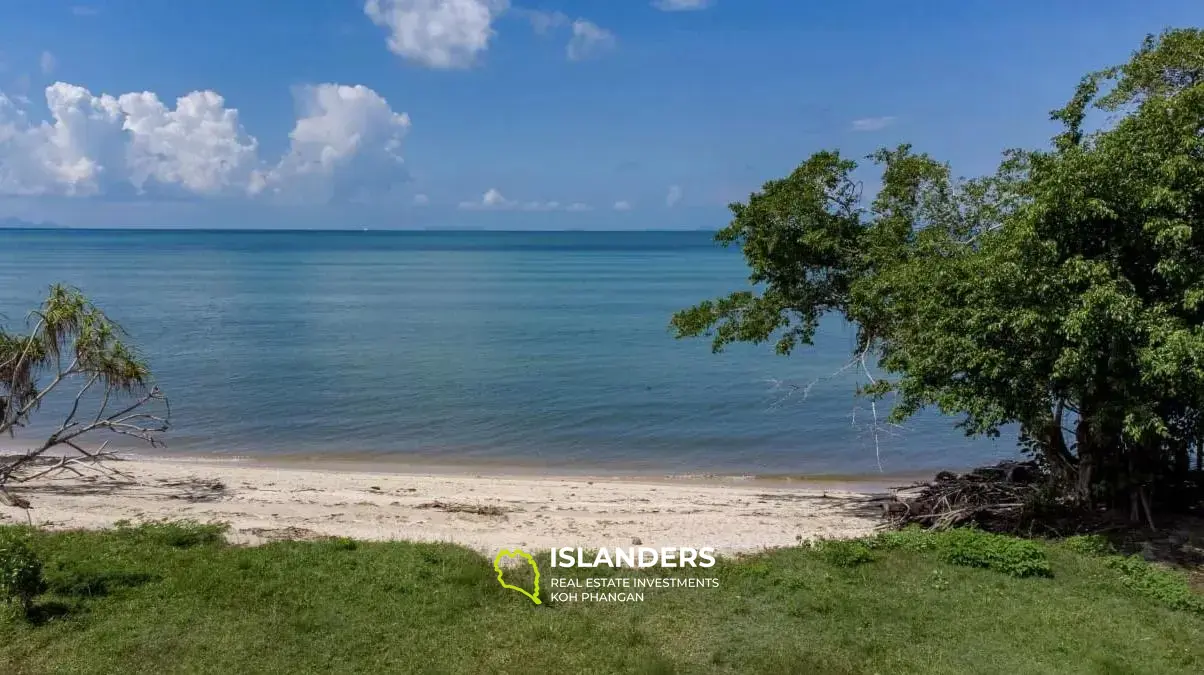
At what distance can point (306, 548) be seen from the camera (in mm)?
13148

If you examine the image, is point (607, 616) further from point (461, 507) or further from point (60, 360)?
point (60, 360)

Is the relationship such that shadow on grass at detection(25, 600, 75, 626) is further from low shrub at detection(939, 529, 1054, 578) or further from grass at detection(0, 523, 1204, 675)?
low shrub at detection(939, 529, 1054, 578)

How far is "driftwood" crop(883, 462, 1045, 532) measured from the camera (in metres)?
15.3

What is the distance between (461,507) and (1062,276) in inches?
449

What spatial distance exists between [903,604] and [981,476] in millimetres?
6859

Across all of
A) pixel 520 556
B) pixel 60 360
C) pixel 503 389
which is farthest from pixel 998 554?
pixel 503 389

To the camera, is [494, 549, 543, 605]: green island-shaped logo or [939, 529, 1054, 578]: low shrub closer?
[494, 549, 543, 605]: green island-shaped logo

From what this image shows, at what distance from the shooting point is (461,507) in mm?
17750

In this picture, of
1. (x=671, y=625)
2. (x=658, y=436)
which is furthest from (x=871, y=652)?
(x=658, y=436)

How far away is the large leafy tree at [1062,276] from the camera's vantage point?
11.4 metres

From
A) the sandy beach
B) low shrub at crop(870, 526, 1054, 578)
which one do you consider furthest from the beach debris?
low shrub at crop(870, 526, 1054, 578)

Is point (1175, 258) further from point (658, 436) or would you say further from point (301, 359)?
point (301, 359)

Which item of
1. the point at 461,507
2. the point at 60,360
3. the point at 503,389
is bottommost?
the point at 461,507

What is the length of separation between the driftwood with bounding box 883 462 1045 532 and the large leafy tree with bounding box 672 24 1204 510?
2.80 ft
